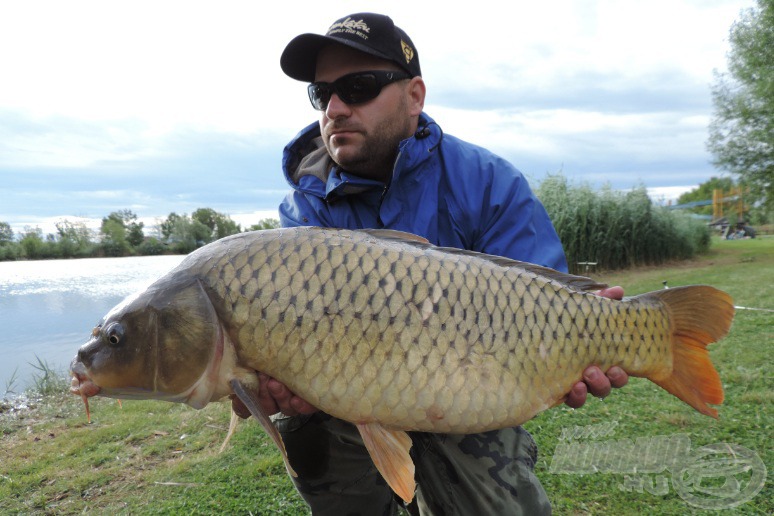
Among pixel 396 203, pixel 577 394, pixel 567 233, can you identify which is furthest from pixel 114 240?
pixel 577 394

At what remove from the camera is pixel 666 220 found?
12539 mm

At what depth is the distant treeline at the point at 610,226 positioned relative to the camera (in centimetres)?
1051

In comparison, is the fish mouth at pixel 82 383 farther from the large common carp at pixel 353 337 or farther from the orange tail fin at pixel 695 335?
the orange tail fin at pixel 695 335

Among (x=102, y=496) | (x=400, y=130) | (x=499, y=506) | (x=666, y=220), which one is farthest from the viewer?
(x=666, y=220)

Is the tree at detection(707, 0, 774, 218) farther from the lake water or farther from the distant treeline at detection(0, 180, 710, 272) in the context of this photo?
the lake water

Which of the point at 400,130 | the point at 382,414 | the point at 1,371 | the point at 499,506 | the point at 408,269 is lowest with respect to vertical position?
the point at 1,371

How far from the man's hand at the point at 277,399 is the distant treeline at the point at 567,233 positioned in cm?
777

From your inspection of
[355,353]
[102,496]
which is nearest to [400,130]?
[355,353]

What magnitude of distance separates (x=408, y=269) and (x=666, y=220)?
1309 centimetres

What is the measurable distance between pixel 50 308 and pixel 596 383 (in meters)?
6.85

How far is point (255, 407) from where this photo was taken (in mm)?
1231

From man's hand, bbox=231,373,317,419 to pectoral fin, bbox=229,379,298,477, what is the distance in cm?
2

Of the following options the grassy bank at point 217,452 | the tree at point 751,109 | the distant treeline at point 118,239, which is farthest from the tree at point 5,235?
the tree at point 751,109

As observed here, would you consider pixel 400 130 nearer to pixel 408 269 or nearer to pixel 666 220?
pixel 408 269
